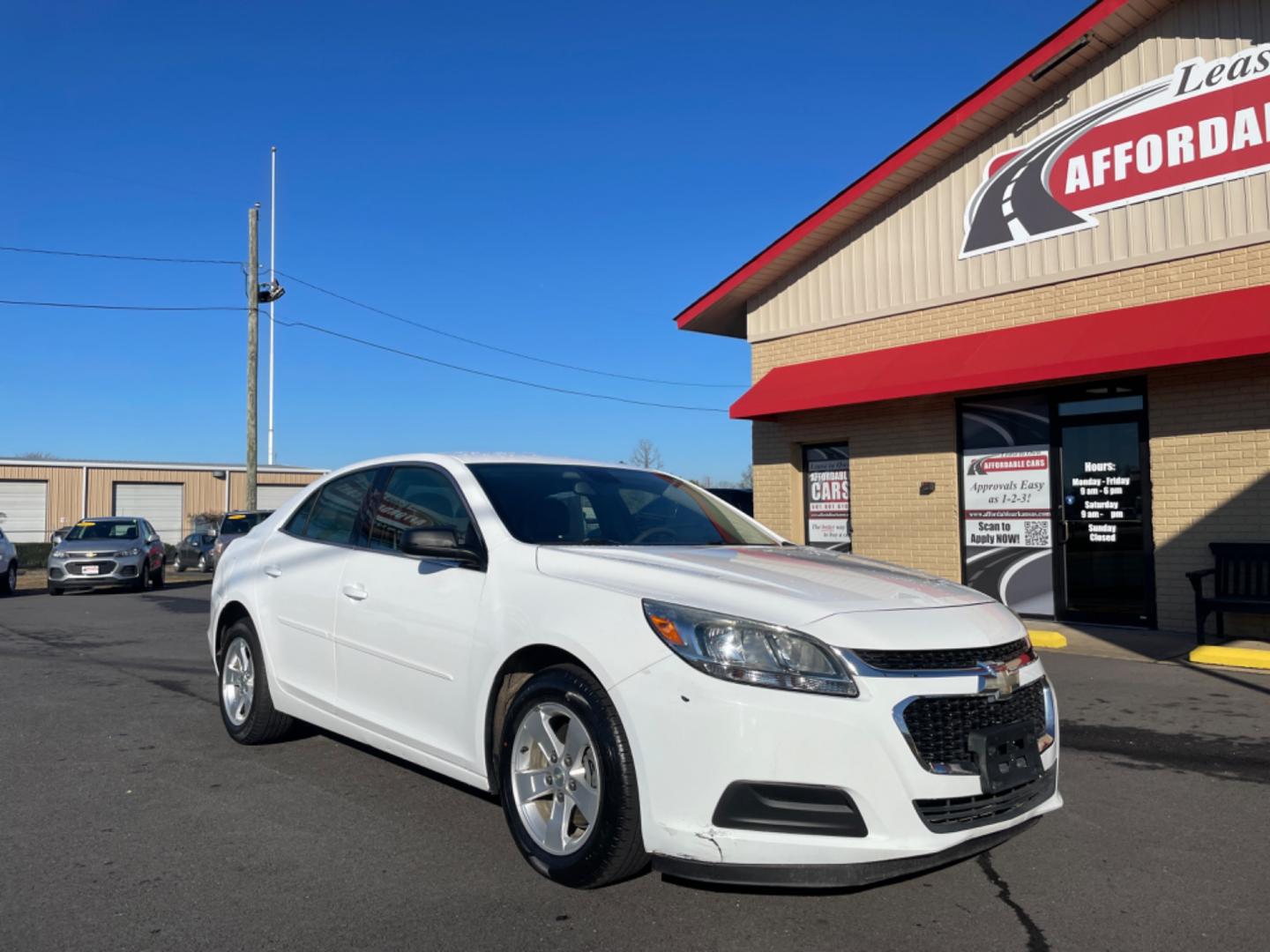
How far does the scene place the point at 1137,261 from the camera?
11031 millimetres

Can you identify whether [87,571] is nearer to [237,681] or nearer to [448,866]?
[237,681]

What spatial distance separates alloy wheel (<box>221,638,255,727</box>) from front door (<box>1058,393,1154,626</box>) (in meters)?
9.13

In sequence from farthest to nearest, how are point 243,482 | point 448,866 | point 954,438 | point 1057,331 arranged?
point 243,482 < point 954,438 < point 1057,331 < point 448,866

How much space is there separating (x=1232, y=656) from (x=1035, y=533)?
10.5 ft

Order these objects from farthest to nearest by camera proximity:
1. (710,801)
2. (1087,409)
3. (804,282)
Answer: (804,282), (1087,409), (710,801)

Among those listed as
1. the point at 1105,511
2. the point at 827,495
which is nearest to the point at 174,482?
the point at 827,495

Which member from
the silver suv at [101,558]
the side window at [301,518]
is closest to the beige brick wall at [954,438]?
the side window at [301,518]

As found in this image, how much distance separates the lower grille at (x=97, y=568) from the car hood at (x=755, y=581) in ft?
57.7

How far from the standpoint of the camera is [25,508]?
134 ft

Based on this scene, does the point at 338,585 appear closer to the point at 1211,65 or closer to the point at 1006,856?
the point at 1006,856

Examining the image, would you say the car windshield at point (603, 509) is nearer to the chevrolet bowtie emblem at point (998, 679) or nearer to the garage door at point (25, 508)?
the chevrolet bowtie emblem at point (998, 679)

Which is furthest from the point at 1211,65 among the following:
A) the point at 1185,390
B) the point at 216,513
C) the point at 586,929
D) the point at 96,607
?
the point at 216,513

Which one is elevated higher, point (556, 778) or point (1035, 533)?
point (1035, 533)

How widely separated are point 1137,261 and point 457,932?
10360mm
